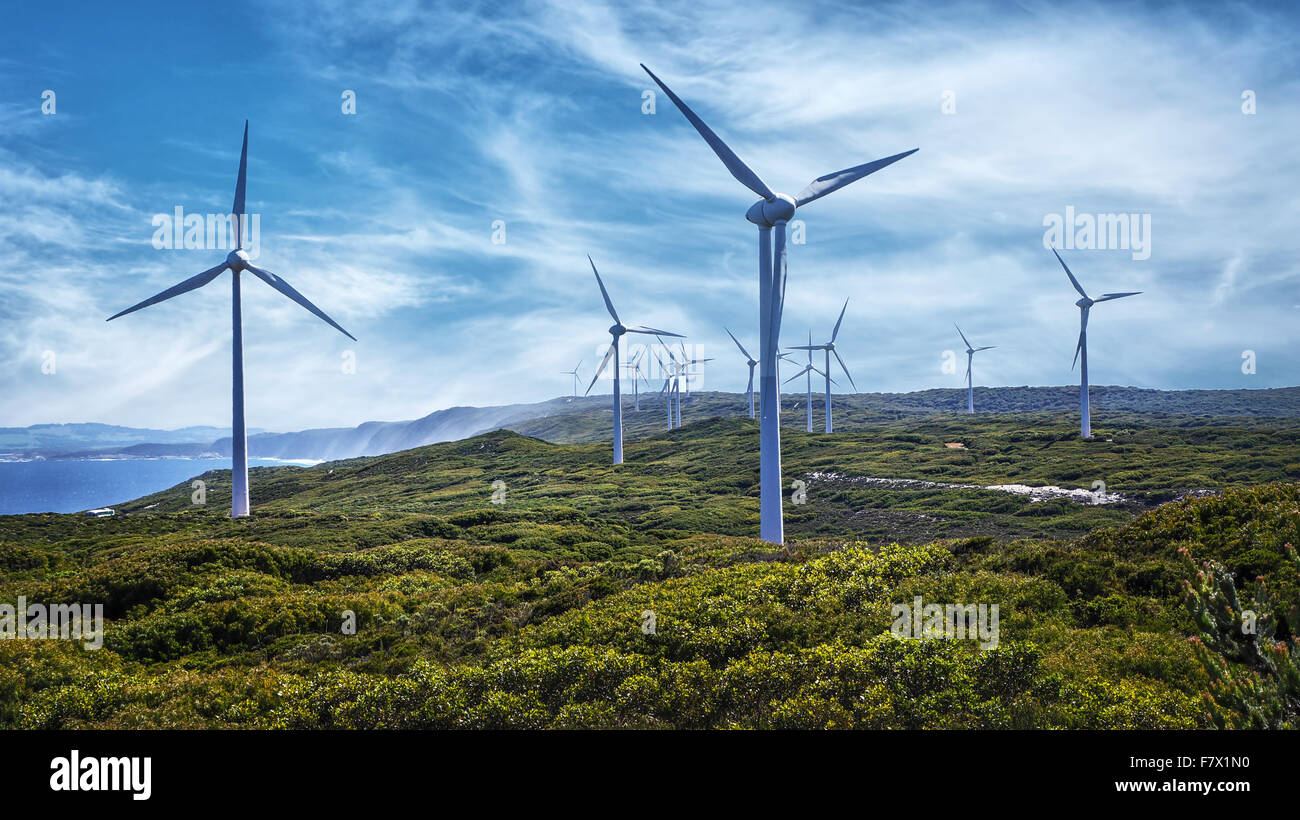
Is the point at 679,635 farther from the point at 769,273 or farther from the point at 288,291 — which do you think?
the point at 288,291

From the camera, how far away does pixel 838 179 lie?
41.8 metres

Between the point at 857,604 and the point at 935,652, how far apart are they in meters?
6.06

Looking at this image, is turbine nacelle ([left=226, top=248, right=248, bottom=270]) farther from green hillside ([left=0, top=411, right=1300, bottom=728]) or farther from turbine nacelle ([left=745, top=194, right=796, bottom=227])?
turbine nacelle ([left=745, top=194, right=796, bottom=227])

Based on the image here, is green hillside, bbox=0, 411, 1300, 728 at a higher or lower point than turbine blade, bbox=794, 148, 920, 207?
lower

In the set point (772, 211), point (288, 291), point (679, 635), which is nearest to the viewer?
point (679, 635)

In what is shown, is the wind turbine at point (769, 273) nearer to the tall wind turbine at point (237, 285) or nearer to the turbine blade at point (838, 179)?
the turbine blade at point (838, 179)

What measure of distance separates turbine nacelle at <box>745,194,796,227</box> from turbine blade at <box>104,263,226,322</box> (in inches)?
1858

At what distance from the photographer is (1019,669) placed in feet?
45.9

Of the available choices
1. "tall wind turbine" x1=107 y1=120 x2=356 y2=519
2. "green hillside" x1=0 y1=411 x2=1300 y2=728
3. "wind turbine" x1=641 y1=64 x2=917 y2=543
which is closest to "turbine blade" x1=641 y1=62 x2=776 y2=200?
"wind turbine" x1=641 y1=64 x2=917 y2=543

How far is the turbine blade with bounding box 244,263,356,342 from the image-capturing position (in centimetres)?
5431

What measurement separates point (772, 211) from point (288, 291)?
41.0 m

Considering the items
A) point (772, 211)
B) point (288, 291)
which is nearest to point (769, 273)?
point (772, 211)

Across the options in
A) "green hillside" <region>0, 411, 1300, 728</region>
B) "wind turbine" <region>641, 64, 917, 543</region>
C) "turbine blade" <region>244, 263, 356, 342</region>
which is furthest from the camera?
"turbine blade" <region>244, 263, 356, 342</region>

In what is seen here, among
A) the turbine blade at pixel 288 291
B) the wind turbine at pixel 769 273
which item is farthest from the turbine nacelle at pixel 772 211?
the turbine blade at pixel 288 291
